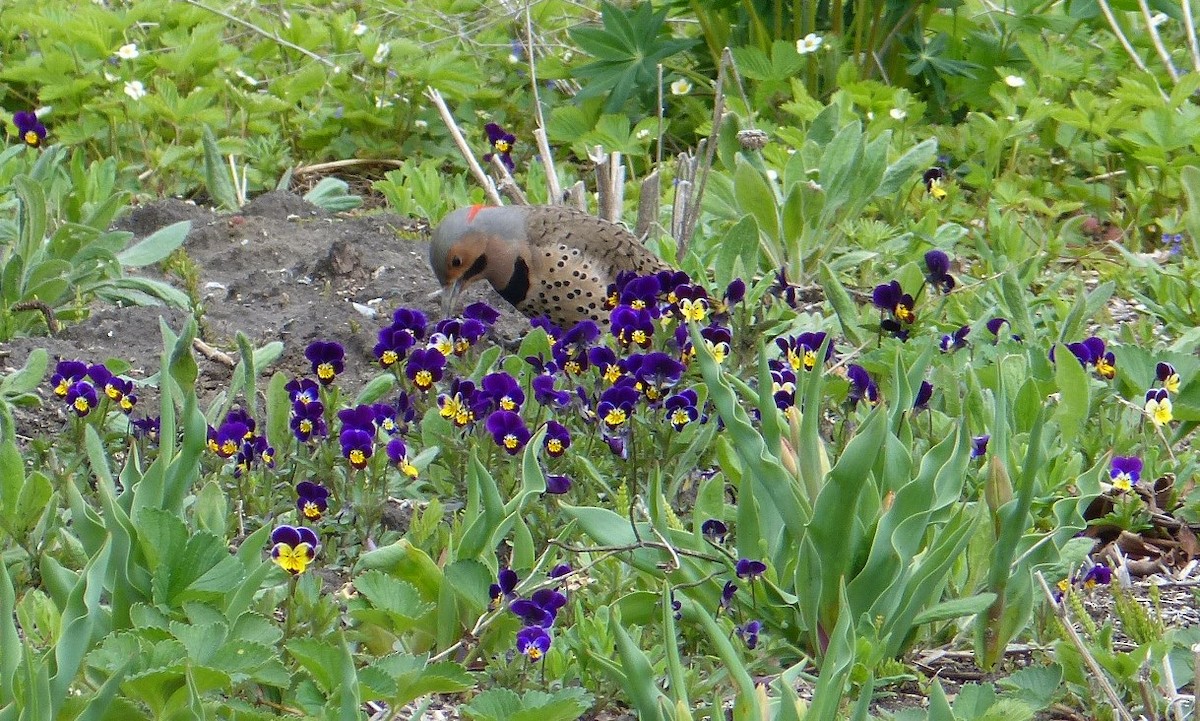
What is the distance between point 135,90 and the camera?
6.38m

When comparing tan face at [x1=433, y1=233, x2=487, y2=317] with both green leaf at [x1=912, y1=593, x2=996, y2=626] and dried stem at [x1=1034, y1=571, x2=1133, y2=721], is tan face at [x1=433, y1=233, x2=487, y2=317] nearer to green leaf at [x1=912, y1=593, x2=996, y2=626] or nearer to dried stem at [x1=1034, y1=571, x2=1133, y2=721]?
green leaf at [x1=912, y1=593, x2=996, y2=626]

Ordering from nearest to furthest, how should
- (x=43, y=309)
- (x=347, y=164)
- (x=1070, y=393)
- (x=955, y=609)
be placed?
(x=955, y=609), (x=1070, y=393), (x=43, y=309), (x=347, y=164)

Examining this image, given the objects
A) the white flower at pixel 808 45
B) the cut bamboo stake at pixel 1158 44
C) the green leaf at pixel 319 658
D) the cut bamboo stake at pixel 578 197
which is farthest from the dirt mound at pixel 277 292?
the cut bamboo stake at pixel 1158 44

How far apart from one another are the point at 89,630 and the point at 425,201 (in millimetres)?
3793

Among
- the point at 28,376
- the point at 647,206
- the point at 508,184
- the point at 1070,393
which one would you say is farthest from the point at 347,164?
the point at 1070,393

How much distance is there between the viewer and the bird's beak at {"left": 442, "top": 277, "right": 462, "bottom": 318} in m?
4.48

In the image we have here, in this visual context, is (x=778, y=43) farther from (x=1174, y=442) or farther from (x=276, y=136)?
(x=1174, y=442)

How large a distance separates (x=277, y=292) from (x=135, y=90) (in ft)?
6.70

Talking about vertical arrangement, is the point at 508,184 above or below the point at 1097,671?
below

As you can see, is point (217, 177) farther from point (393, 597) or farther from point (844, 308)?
point (393, 597)

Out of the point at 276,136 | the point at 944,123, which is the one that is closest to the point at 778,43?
the point at 944,123

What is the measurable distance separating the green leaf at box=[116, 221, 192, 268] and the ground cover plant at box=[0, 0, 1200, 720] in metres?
0.01

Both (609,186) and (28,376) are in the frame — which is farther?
(609,186)

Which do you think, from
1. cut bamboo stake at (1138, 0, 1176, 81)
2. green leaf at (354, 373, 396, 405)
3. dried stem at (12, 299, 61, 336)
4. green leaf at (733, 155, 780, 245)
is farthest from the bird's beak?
cut bamboo stake at (1138, 0, 1176, 81)
